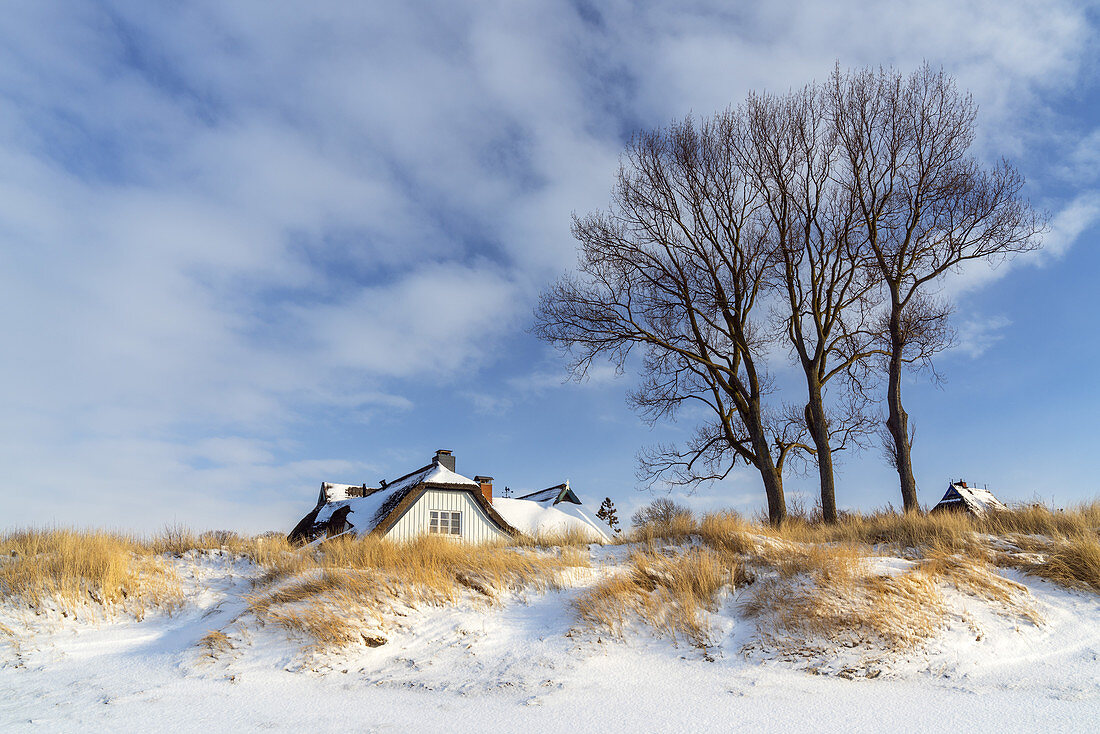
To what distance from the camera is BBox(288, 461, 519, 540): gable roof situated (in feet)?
71.0

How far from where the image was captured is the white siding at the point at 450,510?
2194 cm

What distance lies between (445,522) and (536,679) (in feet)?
59.3

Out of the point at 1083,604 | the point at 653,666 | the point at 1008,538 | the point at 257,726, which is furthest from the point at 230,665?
the point at 1008,538

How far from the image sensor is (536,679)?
519 centimetres

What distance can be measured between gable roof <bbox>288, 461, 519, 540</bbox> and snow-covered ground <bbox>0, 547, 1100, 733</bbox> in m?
15.0

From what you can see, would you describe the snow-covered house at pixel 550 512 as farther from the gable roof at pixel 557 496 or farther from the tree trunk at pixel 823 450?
the tree trunk at pixel 823 450

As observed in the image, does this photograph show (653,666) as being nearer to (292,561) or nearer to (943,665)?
(943,665)

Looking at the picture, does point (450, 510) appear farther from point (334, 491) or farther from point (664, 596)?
point (664, 596)

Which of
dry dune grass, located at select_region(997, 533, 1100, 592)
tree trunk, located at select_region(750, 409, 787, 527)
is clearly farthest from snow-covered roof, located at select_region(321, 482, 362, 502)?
dry dune grass, located at select_region(997, 533, 1100, 592)

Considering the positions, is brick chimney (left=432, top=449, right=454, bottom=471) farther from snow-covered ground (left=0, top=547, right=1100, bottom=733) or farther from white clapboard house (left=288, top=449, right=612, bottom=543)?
snow-covered ground (left=0, top=547, right=1100, bottom=733)

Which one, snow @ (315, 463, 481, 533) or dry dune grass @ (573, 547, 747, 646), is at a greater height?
snow @ (315, 463, 481, 533)

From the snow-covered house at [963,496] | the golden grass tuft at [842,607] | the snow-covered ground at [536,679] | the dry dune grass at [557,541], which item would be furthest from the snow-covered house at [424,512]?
the snow-covered house at [963,496]

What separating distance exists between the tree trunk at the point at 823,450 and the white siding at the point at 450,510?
1146 cm

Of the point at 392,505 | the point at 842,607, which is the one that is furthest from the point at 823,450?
the point at 392,505
